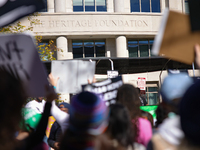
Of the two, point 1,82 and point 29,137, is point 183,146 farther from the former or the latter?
point 29,137

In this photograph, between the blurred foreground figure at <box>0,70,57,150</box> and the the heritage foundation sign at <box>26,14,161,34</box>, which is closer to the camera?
the blurred foreground figure at <box>0,70,57,150</box>

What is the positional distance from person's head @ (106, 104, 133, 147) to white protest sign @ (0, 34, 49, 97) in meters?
0.75

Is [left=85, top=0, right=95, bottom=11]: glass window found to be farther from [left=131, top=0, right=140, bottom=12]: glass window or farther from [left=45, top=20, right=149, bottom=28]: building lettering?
[left=131, top=0, right=140, bottom=12]: glass window

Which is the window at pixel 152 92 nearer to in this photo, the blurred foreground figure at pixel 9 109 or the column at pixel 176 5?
the column at pixel 176 5

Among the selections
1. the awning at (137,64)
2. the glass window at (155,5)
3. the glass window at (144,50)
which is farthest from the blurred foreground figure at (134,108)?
the glass window at (155,5)

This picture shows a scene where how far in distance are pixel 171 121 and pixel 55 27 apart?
19823 millimetres

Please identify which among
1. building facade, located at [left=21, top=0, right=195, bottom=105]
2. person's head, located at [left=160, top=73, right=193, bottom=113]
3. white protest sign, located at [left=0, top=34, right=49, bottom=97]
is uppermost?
building facade, located at [left=21, top=0, right=195, bottom=105]

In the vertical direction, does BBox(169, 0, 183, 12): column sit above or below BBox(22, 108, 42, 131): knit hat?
above

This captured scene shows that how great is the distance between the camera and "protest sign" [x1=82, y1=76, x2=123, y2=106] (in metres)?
3.01

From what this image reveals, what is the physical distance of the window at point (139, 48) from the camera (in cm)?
2283

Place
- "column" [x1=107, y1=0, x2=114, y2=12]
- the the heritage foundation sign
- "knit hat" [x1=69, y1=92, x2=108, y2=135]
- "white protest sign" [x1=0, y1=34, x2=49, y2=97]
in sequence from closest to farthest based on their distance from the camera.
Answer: "knit hat" [x1=69, y1=92, x2=108, y2=135] → "white protest sign" [x1=0, y1=34, x2=49, y2=97] → the the heritage foundation sign → "column" [x1=107, y1=0, x2=114, y2=12]

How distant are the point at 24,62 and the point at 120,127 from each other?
1119 mm

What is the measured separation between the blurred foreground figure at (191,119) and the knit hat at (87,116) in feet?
2.11

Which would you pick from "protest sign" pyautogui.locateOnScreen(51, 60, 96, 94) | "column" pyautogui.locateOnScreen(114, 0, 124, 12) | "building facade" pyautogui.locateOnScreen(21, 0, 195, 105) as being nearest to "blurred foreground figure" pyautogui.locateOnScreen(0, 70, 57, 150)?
"protest sign" pyautogui.locateOnScreen(51, 60, 96, 94)
